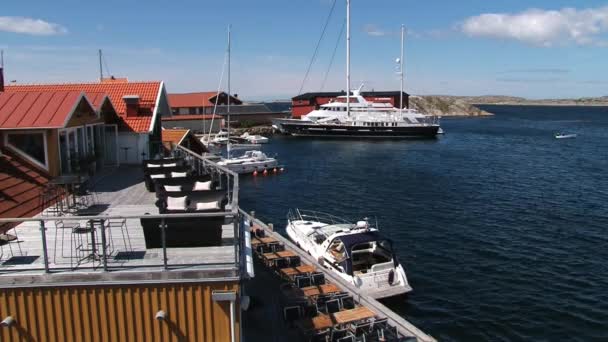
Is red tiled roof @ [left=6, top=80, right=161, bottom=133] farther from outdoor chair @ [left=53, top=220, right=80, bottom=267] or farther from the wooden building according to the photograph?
outdoor chair @ [left=53, top=220, right=80, bottom=267]

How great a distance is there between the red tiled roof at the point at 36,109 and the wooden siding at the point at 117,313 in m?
7.87

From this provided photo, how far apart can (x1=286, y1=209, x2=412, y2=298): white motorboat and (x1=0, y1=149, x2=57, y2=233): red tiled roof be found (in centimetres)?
1056

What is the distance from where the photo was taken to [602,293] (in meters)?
19.8

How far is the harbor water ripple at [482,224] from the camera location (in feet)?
59.5

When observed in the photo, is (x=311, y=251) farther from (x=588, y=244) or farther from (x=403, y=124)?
(x=403, y=124)

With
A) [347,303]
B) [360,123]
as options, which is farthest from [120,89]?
[360,123]

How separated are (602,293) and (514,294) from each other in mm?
3588

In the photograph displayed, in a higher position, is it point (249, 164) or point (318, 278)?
point (249, 164)

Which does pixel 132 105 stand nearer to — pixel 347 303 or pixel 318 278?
pixel 318 278

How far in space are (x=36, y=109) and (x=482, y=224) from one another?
2475 cm

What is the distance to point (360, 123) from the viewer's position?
88438 millimetres

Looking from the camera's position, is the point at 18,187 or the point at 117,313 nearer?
the point at 117,313

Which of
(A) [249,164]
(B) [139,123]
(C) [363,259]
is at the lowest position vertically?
(C) [363,259]

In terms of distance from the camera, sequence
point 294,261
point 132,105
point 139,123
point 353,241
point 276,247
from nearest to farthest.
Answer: point 294,261 → point 276,247 → point 353,241 → point 139,123 → point 132,105
